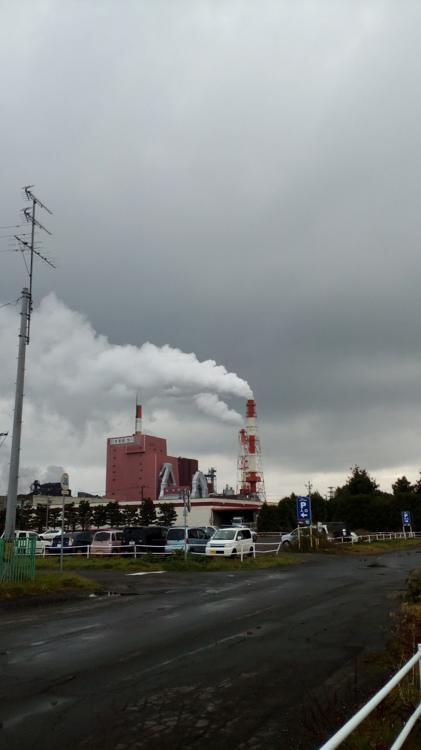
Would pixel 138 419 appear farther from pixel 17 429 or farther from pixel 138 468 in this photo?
pixel 17 429

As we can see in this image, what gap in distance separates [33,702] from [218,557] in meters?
22.9

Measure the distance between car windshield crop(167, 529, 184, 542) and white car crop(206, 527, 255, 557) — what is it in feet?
6.75

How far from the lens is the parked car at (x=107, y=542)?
30656mm

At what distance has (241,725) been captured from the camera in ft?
18.0

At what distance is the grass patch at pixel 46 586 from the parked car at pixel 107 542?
1207cm

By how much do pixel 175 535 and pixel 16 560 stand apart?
610 inches

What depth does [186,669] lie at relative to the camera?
7.58 meters

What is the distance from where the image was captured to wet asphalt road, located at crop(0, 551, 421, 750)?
5324 millimetres

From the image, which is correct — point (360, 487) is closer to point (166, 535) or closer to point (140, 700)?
point (166, 535)

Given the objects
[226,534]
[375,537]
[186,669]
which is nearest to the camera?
[186,669]

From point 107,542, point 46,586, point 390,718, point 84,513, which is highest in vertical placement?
point 84,513

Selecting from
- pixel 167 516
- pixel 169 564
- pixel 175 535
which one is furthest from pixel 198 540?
pixel 167 516

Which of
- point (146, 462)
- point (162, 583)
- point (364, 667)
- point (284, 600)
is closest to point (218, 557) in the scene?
point (162, 583)

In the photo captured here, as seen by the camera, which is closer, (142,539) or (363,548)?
(142,539)
